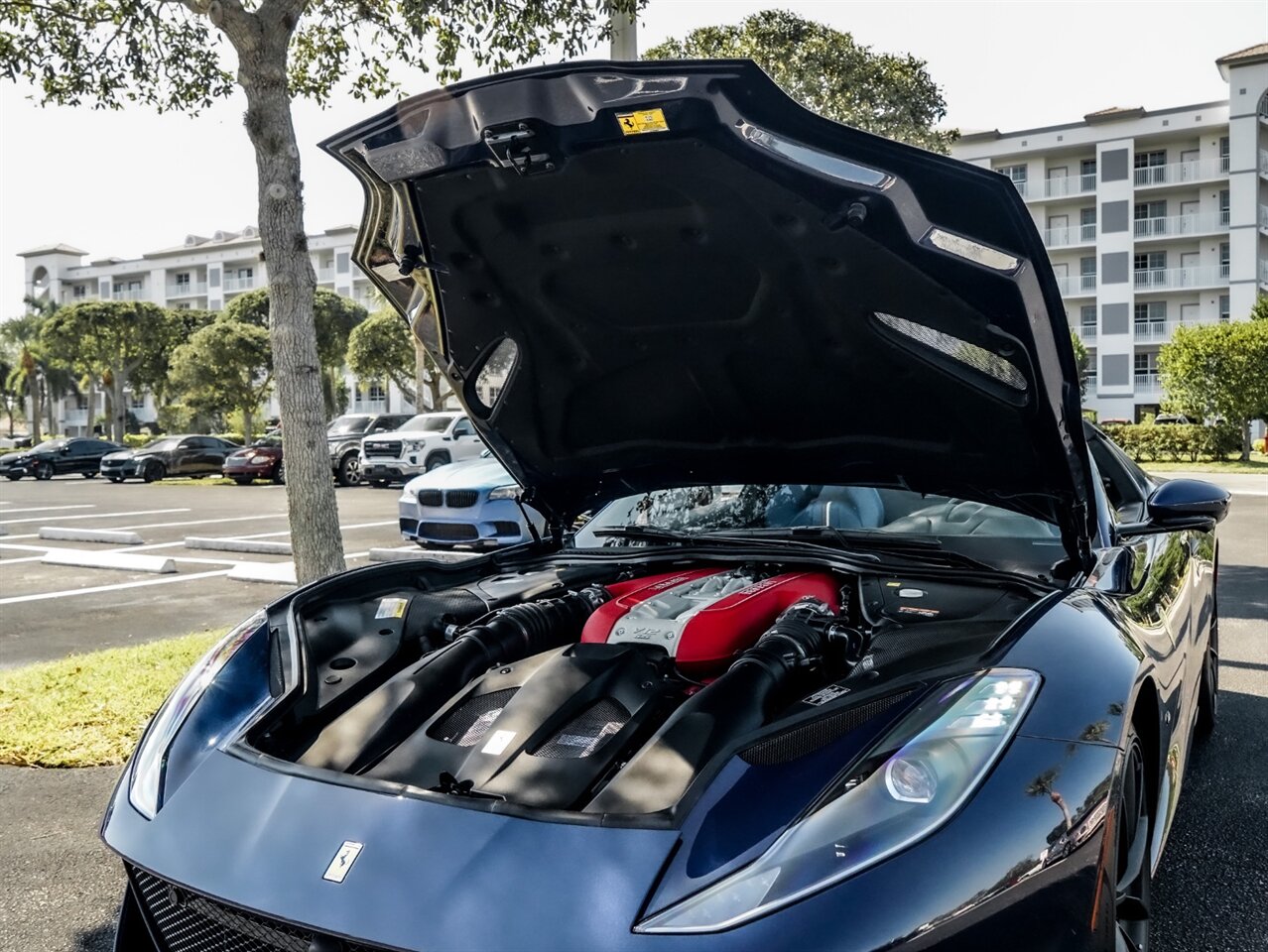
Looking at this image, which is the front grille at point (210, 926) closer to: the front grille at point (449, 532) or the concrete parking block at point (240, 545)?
the front grille at point (449, 532)

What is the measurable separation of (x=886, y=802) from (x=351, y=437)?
23.6 metres

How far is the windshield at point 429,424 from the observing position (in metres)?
21.3

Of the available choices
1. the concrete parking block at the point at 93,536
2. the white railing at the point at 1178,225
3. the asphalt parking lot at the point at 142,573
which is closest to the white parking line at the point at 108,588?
the asphalt parking lot at the point at 142,573

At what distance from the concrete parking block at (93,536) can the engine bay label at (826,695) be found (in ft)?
39.9

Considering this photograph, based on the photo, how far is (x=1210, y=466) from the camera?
23688 millimetres

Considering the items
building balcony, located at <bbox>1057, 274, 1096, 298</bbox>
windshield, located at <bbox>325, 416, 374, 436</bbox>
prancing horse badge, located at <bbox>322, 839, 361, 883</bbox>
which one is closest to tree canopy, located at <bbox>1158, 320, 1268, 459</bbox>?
windshield, located at <bbox>325, 416, 374, 436</bbox>

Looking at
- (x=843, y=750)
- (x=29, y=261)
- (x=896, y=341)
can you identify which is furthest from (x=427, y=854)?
(x=29, y=261)

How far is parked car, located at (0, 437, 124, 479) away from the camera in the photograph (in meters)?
30.4

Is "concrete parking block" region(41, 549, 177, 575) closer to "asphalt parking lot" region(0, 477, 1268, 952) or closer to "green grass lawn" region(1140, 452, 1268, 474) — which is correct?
"asphalt parking lot" region(0, 477, 1268, 952)

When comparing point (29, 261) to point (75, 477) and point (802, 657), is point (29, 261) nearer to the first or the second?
point (75, 477)

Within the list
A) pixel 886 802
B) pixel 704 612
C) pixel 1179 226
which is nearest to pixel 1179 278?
pixel 1179 226

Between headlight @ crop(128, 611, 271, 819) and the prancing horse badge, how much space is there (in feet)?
1.73

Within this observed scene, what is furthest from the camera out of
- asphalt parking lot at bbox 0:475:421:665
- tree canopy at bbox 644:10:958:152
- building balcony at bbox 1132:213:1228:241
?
building balcony at bbox 1132:213:1228:241

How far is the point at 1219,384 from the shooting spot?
84.3 ft
